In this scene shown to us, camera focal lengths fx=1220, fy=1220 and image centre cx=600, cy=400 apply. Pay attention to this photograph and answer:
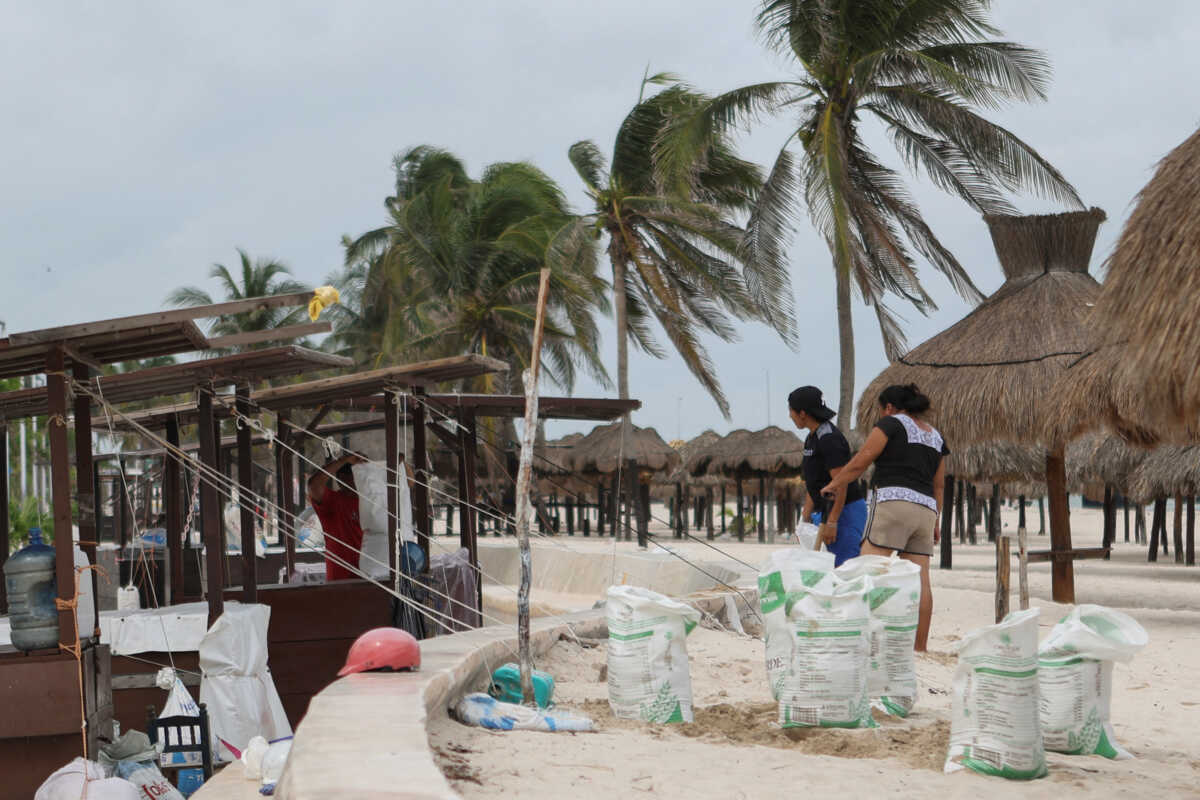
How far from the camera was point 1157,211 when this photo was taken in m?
5.45

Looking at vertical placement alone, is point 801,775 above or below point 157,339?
below

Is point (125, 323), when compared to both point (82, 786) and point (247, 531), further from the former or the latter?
point (247, 531)

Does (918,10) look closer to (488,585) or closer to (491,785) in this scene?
(488,585)

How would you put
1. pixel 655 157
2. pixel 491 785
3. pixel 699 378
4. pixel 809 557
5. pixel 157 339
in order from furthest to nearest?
pixel 699 378 < pixel 655 157 < pixel 157 339 < pixel 809 557 < pixel 491 785

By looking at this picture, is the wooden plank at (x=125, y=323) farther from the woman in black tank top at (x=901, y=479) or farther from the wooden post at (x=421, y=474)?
the wooden post at (x=421, y=474)

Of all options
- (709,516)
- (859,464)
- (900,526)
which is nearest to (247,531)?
(859,464)

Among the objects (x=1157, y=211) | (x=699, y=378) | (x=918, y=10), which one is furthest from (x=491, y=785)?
(x=699, y=378)

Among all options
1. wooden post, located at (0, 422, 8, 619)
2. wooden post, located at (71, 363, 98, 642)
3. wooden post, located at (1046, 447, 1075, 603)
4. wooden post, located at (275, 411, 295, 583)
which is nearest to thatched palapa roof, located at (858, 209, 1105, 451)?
wooden post, located at (1046, 447, 1075, 603)

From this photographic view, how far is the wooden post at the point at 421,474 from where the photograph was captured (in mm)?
10273

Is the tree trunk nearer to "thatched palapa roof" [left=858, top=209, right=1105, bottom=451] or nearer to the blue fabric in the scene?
"thatched palapa roof" [left=858, top=209, right=1105, bottom=451]

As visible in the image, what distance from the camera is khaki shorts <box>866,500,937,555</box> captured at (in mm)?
6344

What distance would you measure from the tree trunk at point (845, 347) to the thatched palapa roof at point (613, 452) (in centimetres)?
920

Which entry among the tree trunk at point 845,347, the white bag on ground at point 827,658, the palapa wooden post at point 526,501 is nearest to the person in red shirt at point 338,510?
the palapa wooden post at point 526,501

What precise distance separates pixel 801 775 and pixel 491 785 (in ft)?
3.39
